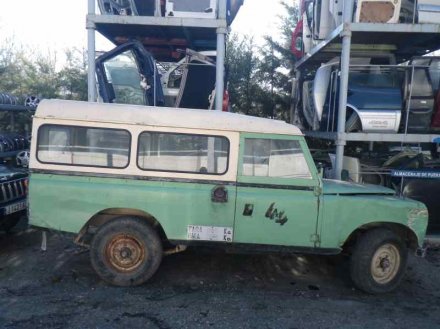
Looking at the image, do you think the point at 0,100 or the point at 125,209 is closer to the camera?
the point at 125,209

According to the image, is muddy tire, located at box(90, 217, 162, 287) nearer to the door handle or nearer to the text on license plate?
the text on license plate

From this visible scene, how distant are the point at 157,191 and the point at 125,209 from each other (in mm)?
406

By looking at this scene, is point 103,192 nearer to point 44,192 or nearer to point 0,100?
point 44,192

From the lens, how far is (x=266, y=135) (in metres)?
4.27

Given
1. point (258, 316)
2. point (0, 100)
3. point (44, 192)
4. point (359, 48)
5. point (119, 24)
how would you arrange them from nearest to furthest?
point (258, 316) → point (44, 192) → point (119, 24) → point (359, 48) → point (0, 100)

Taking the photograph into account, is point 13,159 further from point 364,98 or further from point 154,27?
point 364,98

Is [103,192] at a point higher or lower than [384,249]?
higher

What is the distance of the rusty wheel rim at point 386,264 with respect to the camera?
4.35m

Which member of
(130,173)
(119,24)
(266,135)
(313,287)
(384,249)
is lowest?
(313,287)

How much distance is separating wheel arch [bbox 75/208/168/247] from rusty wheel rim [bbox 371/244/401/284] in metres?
2.34

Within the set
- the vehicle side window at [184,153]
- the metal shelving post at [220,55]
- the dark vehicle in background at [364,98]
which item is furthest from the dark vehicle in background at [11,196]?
the dark vehicle in background at [364,98]

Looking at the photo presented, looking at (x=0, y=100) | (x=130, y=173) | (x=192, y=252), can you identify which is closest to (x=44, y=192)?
(x=130, y=173)

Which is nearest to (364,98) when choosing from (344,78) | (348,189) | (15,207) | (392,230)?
(344,78)

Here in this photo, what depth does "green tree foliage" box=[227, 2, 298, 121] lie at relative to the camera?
11484 millimetres
